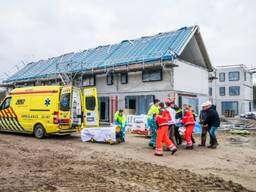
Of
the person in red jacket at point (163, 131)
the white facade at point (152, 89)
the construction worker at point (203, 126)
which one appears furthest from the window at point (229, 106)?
the person in red jacket at point (163, 131)

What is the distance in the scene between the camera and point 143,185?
5266 millimetres

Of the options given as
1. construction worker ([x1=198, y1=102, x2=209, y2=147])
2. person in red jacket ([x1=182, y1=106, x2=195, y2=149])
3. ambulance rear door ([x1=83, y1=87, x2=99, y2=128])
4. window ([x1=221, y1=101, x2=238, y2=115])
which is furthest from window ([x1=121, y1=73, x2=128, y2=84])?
window ([x1=221, y1=101, x2=238, y2=115])

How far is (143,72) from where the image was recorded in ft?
66.7

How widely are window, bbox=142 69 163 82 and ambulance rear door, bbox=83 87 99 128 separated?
24.8 feet

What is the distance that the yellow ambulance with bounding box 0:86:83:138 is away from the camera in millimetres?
11961

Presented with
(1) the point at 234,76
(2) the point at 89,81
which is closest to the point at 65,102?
(2) the point at 89,81

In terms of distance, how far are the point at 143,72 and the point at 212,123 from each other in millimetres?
10539

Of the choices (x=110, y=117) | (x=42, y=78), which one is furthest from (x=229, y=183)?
(x=42, y=78)

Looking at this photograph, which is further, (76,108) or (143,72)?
(143,72)

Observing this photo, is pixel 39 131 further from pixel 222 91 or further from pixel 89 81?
pixel 222 91

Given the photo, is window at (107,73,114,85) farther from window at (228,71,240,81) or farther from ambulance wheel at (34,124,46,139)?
window at (228,71,240,81)

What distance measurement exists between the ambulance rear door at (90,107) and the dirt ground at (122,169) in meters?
3.30

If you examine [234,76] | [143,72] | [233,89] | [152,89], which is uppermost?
[234,76]

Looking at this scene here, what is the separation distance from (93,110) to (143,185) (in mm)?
8355
